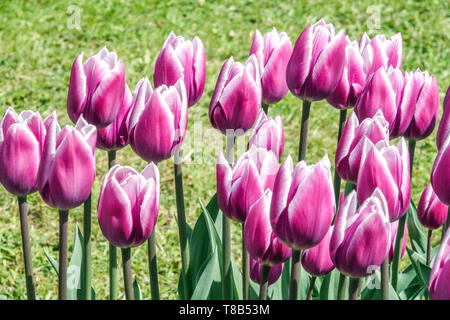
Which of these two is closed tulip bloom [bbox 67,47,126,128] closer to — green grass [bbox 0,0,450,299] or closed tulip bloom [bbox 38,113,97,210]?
closed tulip bloom [bbox 38,113,97,210]

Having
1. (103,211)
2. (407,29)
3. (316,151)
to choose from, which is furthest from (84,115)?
(407,29)

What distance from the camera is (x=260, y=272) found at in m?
1.76

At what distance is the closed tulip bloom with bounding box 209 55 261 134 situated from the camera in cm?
158

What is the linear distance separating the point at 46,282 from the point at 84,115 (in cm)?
196

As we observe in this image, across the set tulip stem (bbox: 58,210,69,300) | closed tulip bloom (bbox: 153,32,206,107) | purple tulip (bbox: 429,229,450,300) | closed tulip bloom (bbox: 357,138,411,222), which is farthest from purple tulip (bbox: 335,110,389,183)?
tulip stem (bbox: 58,210,69,300)

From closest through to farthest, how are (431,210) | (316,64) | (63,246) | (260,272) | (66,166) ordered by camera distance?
1. (66,166)
2. (63,246)
3. (316,64)
4. (260,272)
5. (431,210)

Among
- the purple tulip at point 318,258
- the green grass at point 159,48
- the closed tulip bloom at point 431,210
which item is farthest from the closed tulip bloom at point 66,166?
the green grass at point 159,48

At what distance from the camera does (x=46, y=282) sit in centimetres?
338

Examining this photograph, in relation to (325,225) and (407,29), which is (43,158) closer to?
(325,225)

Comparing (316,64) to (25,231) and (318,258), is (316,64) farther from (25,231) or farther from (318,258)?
(25,231)

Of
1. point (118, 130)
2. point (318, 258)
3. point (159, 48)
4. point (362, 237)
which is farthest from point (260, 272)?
point (159, 48)

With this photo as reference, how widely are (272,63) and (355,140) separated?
15.8 inches

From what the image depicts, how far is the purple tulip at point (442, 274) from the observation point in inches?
44.8
